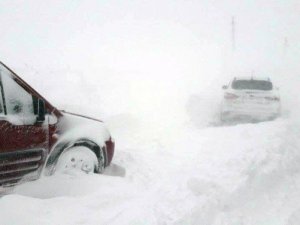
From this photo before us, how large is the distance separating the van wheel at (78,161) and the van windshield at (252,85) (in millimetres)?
8180

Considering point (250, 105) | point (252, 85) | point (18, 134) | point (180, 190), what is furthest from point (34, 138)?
point (252, 85)

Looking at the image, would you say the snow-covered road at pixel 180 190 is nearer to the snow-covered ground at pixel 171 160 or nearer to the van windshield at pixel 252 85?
the snow-covered ground at pixel 171 160

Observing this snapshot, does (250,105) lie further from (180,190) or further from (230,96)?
(180,190)

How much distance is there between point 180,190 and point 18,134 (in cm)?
233

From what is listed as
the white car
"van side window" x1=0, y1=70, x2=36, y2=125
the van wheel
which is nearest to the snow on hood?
the van wheel

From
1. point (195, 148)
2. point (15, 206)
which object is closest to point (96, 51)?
point (195, 148)

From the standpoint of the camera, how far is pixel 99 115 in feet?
43.0

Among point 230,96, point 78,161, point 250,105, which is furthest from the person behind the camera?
point 230,96

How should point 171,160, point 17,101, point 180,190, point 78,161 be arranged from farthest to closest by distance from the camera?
point 171,160
point 78,161
point 180,190
point 17,101

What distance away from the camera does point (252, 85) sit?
13367 millimetres

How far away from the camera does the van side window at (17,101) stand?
5.28m

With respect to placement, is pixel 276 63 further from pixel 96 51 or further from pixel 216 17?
pixel 216 17

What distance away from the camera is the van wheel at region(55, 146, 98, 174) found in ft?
19.0

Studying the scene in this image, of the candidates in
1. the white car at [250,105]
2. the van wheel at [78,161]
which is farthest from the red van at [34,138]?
the white car at [250,105]
